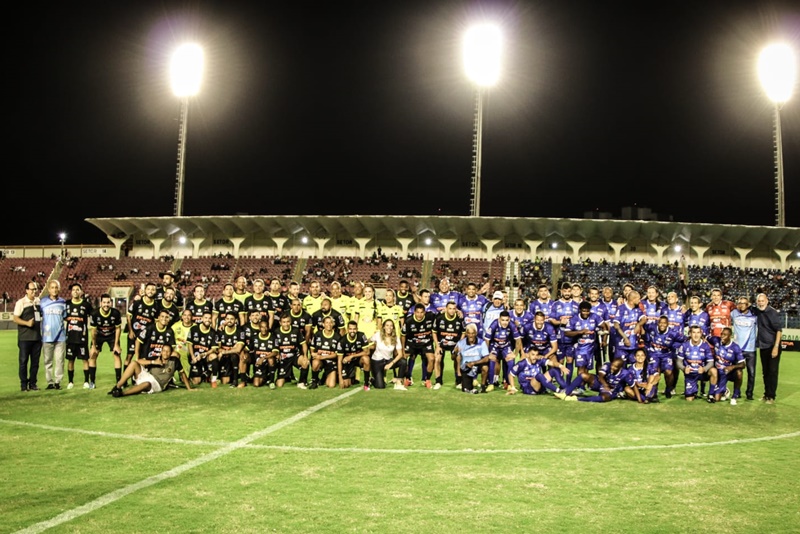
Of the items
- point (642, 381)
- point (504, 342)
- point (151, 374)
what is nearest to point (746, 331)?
point (642, 381)

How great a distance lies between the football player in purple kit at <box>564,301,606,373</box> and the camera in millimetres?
11086

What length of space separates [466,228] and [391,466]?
117 feet

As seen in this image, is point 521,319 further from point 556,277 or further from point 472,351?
point 556,277

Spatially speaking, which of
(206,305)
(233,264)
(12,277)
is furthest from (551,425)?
(12,277)

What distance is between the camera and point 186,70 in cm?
3259

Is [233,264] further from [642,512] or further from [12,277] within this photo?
[642,512]

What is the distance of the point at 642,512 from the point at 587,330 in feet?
21.3

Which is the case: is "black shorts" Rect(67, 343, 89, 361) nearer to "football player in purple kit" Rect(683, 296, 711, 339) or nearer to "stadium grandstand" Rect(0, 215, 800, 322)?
"football player in purple kit" Rect(683, 296, 711, 339)

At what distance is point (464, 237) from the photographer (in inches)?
1661

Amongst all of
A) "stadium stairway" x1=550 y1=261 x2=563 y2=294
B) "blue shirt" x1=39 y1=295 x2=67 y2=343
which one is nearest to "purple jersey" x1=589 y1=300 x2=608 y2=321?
"blue shirt" x1=39 y1=295 x2=67 y2=343

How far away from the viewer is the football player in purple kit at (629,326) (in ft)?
36.4

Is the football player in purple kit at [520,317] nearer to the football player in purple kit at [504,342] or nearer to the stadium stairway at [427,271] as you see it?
the football player in purple kit at [504,342]

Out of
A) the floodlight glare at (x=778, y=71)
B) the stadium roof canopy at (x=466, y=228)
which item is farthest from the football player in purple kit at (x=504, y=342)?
the floodlight glare at (x=778, y=71)

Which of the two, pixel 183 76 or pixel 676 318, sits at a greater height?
pixel 183 76
